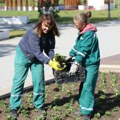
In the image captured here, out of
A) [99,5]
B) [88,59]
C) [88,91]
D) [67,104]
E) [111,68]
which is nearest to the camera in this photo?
[88,59]

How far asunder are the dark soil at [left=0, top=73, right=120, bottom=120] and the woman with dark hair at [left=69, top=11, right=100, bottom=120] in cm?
24

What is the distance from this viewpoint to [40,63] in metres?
6.72

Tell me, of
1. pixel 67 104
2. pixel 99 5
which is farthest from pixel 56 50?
pixel 99 5

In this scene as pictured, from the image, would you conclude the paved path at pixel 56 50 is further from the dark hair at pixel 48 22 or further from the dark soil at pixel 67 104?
the dark hair at pixel 48 22

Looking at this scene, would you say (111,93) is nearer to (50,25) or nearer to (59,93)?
(59,93)

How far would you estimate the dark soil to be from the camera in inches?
271

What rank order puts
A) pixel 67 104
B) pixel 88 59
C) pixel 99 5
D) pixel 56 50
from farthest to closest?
pixel 99 5 → pixel 56 50 → pixel 67 104 → pixel 88 59

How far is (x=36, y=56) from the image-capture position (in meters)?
6.42

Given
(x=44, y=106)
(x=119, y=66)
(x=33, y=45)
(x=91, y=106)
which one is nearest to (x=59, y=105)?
(x=44, y=106)

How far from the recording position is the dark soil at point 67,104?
271 inches

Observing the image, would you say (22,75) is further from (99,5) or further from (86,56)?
(99,5)

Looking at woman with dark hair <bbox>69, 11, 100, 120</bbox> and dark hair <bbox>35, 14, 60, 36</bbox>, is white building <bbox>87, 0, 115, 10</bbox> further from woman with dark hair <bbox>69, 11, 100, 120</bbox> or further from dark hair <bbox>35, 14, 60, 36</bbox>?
dark hair <bbox>35, 14, 60, 36</bbox>

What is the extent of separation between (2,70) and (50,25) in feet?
16.7

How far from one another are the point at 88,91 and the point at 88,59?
0.50 m
